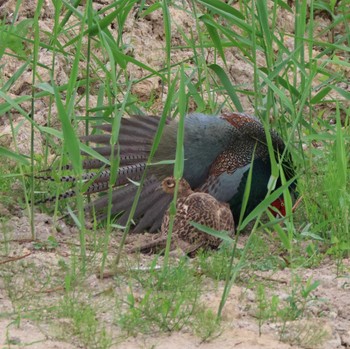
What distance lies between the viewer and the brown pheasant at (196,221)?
448 cm

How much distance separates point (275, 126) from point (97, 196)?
0.98 meters

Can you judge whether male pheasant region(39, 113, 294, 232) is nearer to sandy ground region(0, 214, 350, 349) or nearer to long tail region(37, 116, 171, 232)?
long tail region(37, 116, 171, 232)

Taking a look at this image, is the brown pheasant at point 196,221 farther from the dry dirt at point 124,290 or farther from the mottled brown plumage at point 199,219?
the dry dirt at point 124,290

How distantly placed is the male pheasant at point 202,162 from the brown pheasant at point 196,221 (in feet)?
0.92

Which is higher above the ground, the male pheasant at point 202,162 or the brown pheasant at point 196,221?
the male pheasant at point 202,162

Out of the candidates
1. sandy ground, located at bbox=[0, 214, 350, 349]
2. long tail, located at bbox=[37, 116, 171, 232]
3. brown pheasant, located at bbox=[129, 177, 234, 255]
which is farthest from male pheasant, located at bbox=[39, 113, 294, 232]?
sandy ground, located at bbox=[0, 214, 350, 349]

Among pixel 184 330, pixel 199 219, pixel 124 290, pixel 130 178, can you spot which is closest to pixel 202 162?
pixel 130 178

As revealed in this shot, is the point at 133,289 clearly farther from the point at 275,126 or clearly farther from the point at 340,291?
the point at 275,126

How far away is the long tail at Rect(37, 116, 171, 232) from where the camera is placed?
492 centimetres

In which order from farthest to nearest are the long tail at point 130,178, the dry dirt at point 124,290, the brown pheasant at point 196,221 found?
the long tail at point 130,178 → the brown pheasant at point 196,221 → the dry dirt at point 124,290

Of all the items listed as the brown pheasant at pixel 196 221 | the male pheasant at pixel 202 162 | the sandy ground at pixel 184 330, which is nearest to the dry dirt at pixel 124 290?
the sandy ground at pixel 184 330

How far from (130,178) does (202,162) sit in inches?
14.5

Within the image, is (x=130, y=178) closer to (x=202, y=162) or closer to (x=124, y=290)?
(x=202, y=162)

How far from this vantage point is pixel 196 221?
14.9 ft
